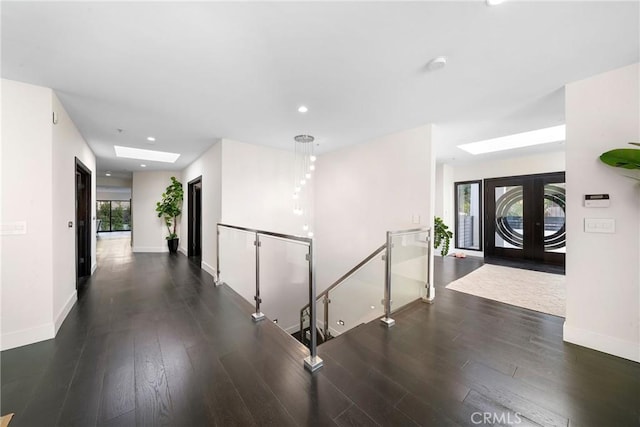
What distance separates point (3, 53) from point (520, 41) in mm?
4208

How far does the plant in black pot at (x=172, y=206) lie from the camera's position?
7141mm

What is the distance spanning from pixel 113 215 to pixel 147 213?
8879mm

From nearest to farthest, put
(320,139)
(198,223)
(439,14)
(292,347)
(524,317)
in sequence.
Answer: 1. (439,14)
2. (292,347)
3. (524,317)
4. (320,139)
5. (198,223)

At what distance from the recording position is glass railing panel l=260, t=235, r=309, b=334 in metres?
2.60

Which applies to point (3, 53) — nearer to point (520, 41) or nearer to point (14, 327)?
point (14, 327)

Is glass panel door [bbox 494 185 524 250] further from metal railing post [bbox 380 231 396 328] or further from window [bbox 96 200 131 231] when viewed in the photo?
window [bbox 96 200 131 231]

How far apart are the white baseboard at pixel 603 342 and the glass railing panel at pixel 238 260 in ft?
11.9

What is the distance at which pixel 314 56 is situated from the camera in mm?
1976

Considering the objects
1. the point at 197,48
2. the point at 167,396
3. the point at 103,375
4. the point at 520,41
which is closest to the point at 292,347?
the point at 167,396

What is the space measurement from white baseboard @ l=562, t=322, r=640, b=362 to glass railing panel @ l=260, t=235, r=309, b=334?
275 centimetres

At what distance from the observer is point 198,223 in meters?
6.69

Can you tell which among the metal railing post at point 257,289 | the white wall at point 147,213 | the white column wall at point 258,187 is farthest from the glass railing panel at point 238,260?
the white wall at point 147,213

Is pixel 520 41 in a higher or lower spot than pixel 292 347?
higher

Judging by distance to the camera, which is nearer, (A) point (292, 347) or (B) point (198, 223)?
(A) point (292, 347)
